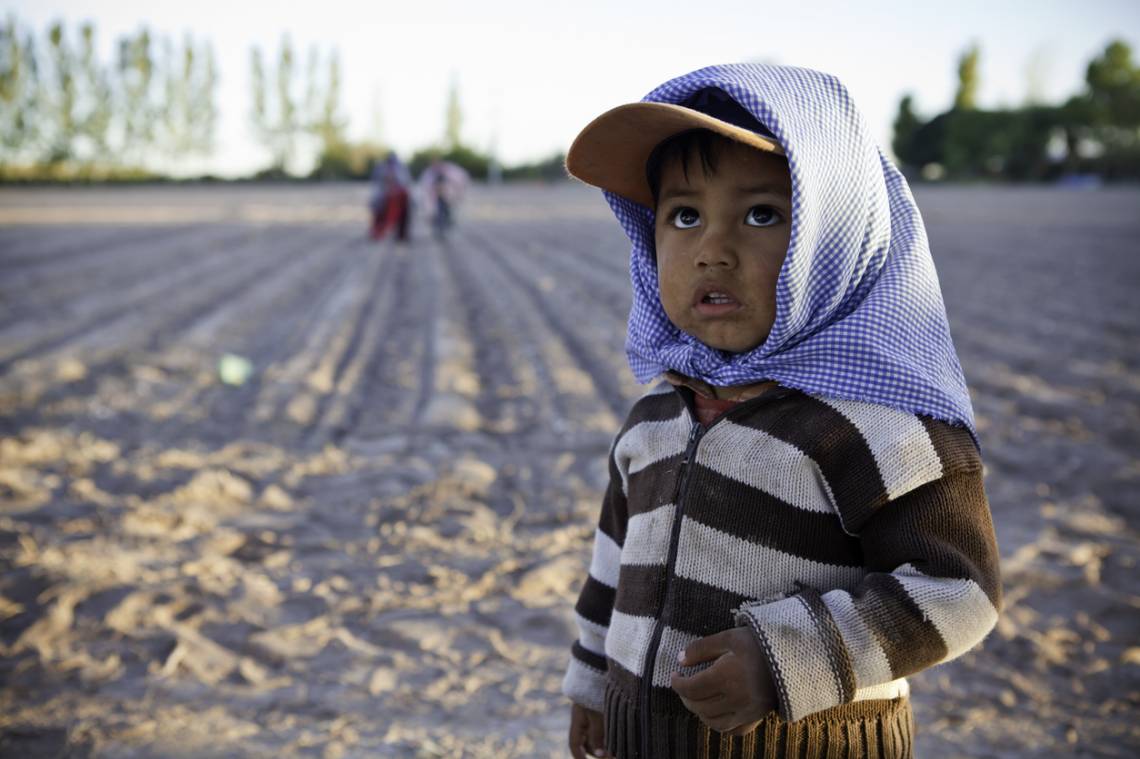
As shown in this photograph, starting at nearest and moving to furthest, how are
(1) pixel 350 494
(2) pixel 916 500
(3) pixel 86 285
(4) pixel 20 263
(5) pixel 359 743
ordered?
1. (2) pixel 916 500
2. (5) pixel 359 743
3. (1) pixel 350 494
4. (3) pixel 86 285
5. (4) pixel 20 263

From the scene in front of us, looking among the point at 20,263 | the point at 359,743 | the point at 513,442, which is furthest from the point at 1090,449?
the point at 20,263

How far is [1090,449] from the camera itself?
16.1 ft

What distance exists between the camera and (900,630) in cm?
112

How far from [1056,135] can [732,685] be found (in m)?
56.1

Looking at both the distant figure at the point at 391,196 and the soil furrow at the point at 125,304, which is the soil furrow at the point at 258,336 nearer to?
the soil furrow at the point at 125,304

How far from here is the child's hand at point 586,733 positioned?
5.20ft

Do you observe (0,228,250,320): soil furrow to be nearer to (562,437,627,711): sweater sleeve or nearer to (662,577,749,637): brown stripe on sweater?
(562,437,627,711): sweater sleeve

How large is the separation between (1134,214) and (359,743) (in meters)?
22.1

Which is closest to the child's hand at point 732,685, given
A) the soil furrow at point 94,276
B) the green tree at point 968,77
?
the soil furrow at point 94,276

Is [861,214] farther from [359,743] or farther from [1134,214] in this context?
[1134,214]

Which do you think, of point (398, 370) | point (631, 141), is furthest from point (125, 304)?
point (631, 141)

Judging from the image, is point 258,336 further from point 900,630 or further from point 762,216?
point 900,630

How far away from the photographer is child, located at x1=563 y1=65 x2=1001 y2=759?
1.14m

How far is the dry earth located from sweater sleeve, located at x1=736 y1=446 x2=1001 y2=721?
5.01ft
